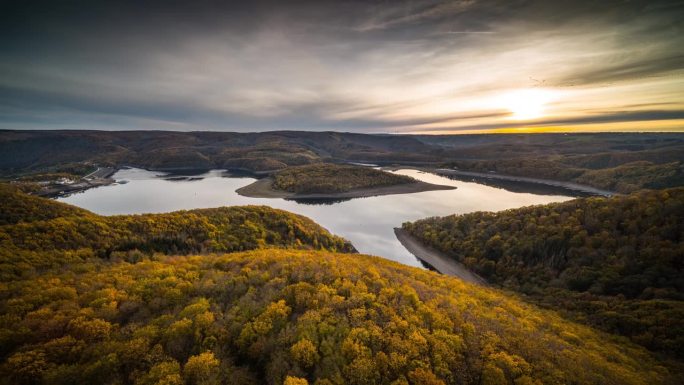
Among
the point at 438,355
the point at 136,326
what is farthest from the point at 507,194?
the point at 136,326

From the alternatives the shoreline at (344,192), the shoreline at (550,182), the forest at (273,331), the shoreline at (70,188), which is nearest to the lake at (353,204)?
the shoreline at (70,188)

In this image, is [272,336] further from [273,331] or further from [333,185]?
[333,185]

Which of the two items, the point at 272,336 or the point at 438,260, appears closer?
the point at 272,336

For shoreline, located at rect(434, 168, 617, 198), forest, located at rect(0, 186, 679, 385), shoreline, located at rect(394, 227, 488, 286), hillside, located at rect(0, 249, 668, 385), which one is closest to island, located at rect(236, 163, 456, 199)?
shoreline, located at rect(394, 227, 488, 286)

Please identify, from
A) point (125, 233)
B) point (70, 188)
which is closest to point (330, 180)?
point (125, 233)

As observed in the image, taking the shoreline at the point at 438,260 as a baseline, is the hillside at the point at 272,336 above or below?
above

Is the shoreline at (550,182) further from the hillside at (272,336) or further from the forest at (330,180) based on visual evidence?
the hillside at (272,336)
